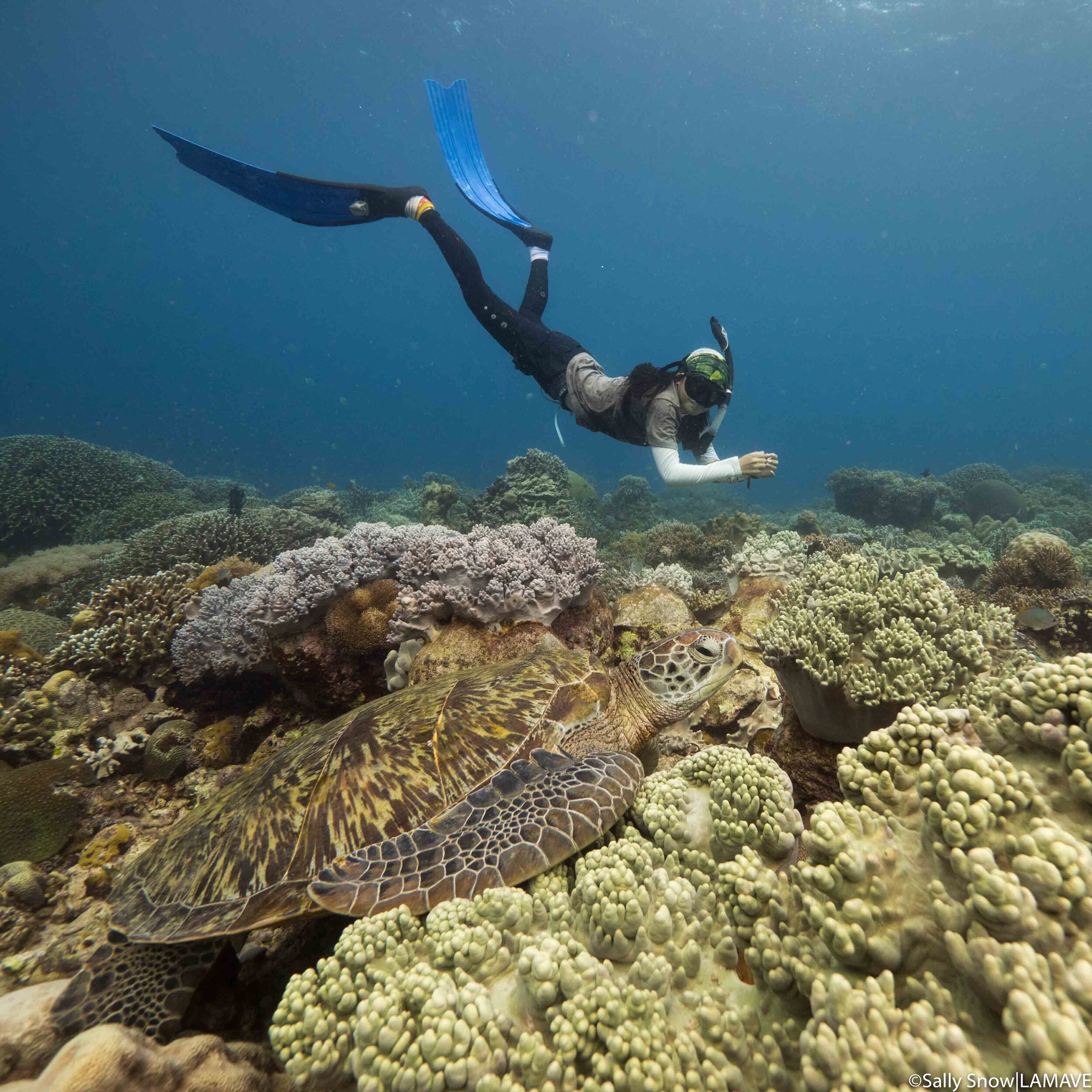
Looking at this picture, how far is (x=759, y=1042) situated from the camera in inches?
47.6

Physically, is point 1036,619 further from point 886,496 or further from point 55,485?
point 55,485

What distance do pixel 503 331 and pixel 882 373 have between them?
139 metres

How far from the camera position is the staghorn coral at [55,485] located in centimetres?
1107

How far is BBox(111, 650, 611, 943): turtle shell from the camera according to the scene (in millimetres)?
1886

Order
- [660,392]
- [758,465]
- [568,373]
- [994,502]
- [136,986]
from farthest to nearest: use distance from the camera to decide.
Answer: [994,502]
[568,373]
[660,392]
[758,465]
[136,986]

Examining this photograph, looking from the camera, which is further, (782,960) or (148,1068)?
(148,1068)

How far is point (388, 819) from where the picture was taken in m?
2.10

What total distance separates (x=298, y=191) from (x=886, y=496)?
1830cm

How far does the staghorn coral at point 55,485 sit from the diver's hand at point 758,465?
15.9 m

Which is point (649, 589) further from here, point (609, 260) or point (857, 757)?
point (609, 260)

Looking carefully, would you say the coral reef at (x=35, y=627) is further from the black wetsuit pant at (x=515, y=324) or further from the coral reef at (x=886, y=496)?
the coral reef at (x=886, y=496)

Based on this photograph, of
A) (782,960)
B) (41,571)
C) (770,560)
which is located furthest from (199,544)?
(782,960)

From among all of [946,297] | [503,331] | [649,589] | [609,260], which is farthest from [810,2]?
[946,297]

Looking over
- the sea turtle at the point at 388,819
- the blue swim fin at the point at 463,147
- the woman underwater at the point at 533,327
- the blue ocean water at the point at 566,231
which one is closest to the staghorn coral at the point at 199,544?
the woman underwater at the point at 533,327
